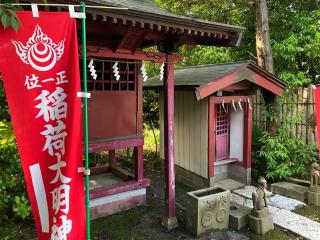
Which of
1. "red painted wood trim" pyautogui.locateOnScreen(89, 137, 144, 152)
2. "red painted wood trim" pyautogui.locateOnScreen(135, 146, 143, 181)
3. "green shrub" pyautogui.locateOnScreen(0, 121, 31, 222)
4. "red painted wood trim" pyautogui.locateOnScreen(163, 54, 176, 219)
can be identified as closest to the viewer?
"green shrub" pyautogui.locateOnScreen(0, 121, 31, 222)

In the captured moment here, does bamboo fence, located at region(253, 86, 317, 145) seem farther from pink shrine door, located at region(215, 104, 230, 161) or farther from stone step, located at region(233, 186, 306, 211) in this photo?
stone step, located at region(233, 186, 306, 211)

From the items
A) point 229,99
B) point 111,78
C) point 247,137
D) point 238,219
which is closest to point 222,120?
point 247,137

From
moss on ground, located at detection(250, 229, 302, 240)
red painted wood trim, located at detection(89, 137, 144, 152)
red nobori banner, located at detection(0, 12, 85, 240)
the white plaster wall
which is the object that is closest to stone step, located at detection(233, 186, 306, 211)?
the white plaster wall

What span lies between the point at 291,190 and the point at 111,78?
5363 mm

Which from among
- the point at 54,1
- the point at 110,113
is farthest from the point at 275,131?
the point at 54,1

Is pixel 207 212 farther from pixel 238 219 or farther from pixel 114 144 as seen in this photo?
pixel 114 144

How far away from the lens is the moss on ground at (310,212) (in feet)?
22.3

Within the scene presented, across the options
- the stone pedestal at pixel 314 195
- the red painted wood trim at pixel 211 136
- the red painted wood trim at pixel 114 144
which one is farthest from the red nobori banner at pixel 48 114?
the stone pedestal at pixel 314 195

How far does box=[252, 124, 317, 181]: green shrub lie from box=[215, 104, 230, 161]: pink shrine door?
0.90 meters

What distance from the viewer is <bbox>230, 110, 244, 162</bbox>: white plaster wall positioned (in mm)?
8953

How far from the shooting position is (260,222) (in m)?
5.98

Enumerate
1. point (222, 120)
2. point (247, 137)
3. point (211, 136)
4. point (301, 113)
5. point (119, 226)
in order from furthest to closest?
point (301, 113) < point (222, 120) < point (247, 137) < point (211, 136) < point (119, 226)

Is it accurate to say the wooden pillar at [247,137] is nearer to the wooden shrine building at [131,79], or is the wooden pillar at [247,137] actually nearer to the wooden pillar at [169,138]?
the wooden shrine building at [131,79]

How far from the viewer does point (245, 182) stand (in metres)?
8.85
